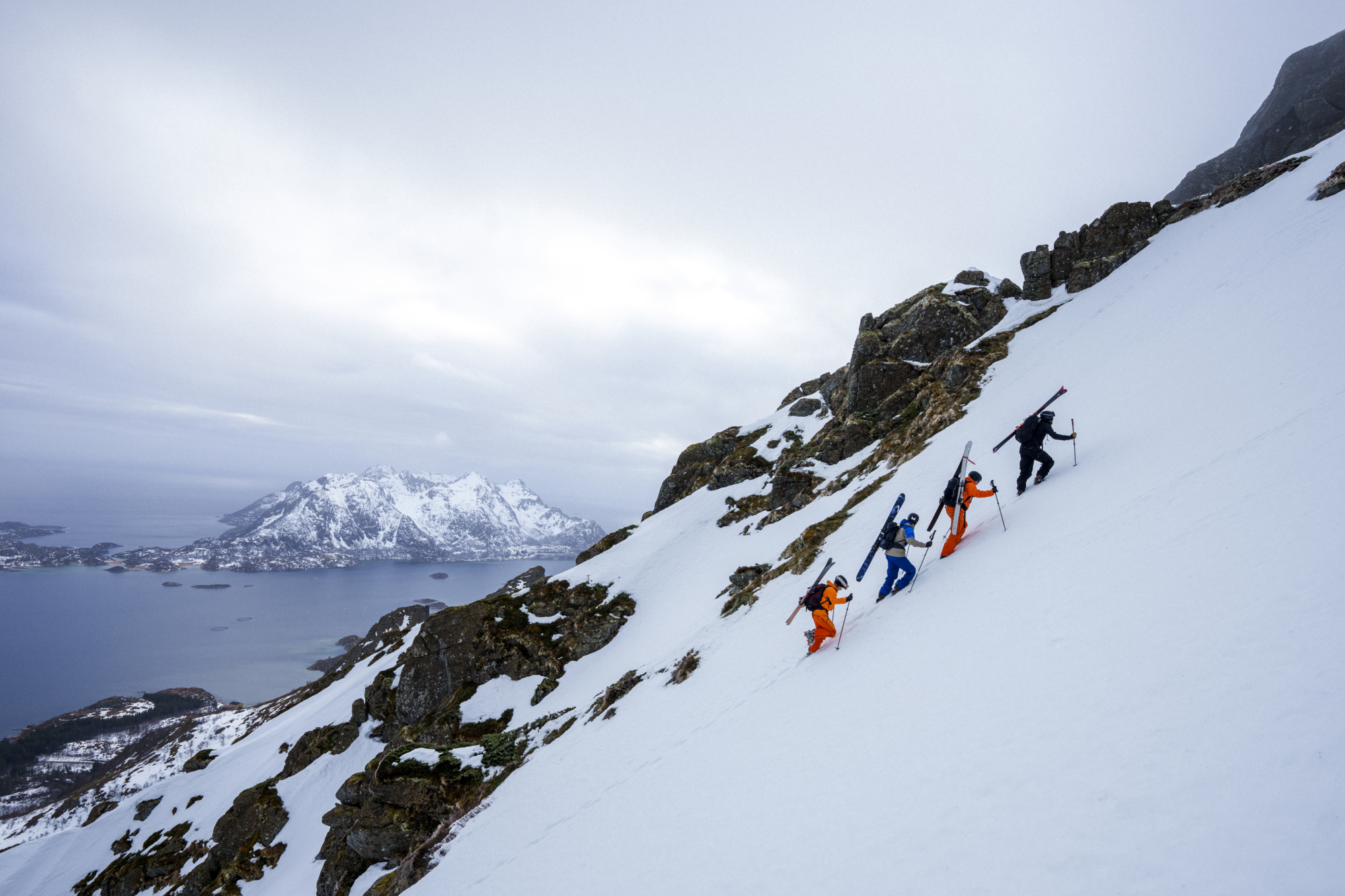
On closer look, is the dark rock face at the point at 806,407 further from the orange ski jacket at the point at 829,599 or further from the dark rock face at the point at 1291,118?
the dark rock face at the point at 1291,118

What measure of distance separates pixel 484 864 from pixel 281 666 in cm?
20095

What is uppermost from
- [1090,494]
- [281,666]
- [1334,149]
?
[1334,149]

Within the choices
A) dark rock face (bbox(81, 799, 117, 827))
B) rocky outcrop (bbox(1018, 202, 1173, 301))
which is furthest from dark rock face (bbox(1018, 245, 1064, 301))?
dark rock face (bbox(81, 799, 117, 827))

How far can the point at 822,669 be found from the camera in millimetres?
11031

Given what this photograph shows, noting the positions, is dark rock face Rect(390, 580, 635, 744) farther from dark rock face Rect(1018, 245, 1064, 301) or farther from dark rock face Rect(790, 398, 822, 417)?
dark rock face Rect(1018, 245, 1064, 301)

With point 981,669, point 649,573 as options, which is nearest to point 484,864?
point 981,669

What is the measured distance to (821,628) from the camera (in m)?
12.1

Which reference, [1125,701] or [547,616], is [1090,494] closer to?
[1125,701]

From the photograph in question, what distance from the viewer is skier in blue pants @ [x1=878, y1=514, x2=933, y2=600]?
1212 cm

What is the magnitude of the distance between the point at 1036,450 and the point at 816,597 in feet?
24.1

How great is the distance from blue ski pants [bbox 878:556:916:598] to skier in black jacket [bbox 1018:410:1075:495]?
429cm

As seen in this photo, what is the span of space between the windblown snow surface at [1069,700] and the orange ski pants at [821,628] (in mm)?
478

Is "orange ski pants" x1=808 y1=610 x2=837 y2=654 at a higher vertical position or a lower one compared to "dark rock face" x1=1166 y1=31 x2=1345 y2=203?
lower

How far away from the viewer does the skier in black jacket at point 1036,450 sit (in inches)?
524
